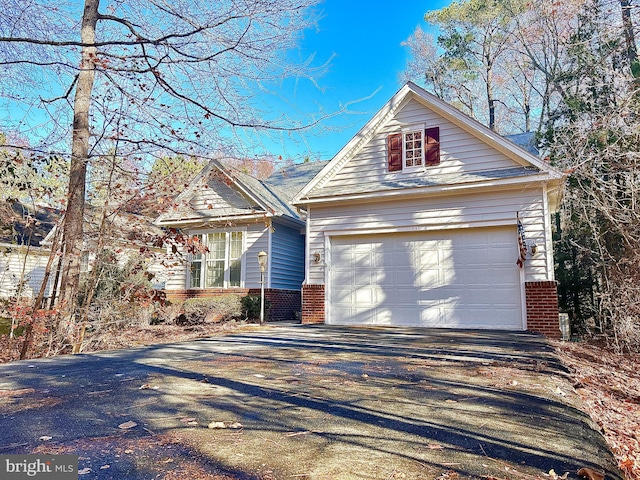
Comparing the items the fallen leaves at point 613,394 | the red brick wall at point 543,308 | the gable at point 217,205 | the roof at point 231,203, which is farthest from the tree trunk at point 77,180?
the red brick wall at point 543,308

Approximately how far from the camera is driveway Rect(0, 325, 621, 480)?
2.14m

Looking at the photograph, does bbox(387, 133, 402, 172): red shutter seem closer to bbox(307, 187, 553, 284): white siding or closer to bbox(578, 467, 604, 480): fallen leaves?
bbox(307, 187, 553, 284): white siding

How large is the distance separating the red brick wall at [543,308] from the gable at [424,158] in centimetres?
228

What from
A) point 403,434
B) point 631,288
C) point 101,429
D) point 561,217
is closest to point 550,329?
point 631,288

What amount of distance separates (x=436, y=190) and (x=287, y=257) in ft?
19.2

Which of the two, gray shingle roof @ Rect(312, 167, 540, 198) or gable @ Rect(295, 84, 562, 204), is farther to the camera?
gable @ Rect(295, 84, 562, 204)

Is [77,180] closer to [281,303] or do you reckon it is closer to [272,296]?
[272,296]

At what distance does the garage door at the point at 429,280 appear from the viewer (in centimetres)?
934

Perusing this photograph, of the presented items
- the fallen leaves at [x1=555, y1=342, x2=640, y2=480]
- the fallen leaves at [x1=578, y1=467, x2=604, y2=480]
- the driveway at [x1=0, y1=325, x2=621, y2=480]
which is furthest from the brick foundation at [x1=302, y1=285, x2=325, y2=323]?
the fallen leaves at [x1=578, y1=467, x2=604, y2=480]

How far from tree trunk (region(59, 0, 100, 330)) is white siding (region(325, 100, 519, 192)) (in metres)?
5.87

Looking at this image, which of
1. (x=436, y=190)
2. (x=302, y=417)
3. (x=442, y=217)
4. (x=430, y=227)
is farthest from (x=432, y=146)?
(x=302, y=417)

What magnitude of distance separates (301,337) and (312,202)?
424cm

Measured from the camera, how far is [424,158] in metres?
10.5

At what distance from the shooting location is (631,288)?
7047 mm
